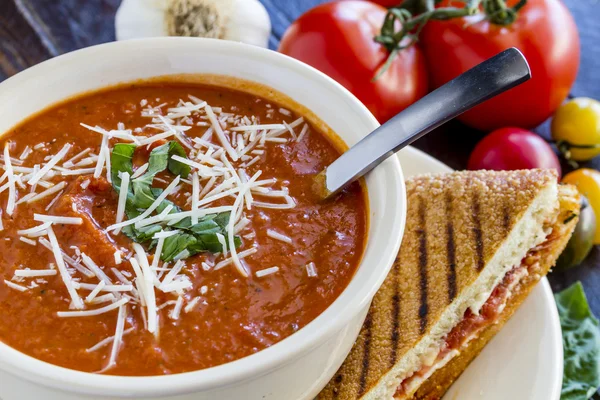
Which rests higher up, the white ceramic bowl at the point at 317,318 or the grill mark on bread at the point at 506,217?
the white ceramic bowl at the point at 317,318

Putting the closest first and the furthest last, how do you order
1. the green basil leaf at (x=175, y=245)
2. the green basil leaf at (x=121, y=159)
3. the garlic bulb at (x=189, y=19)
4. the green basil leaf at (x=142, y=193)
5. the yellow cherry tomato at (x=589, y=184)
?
the green basil leaf at (x=175, y=245)
the green basil leaf at (x=142, y=193)
the green basil leaf at (x=121, y=159)
the yellow cherry tomato at (x=589, y=184)
the garlic bulb at (x=189, y=19)

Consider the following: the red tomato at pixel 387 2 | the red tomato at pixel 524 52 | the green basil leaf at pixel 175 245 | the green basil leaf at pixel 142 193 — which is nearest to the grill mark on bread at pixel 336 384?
the green basil leaf at pixel 175 245

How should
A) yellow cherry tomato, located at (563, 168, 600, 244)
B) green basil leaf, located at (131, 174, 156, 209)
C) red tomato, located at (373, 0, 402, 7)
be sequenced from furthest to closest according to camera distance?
red tomato, located at (373, 0, 402, 7) < yellow cherry tomato, located at (563, 168, 600, 244) < green basil leaf, located at (131, 174, 156, 209)

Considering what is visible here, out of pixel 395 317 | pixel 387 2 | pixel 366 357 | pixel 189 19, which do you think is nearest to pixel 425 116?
pixel 395 317

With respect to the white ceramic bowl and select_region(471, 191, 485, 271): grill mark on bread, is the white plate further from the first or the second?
the white ceramic bowl

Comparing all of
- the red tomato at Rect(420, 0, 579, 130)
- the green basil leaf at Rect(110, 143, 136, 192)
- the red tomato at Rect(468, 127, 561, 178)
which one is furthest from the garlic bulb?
the green basil leaf at Rect(110, 143, 136, 192)

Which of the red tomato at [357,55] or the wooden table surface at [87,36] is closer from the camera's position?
the red tomato at [357,55]

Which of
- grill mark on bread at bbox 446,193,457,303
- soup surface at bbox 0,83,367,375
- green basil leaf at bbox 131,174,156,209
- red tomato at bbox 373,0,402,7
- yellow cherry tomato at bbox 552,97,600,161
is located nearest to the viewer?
soup surface at bbox 0,83,367,375

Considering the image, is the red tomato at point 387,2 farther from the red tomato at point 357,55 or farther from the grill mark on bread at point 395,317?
the grill mark on bread at point 395,317

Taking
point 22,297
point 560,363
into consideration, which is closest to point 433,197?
point 560,363
